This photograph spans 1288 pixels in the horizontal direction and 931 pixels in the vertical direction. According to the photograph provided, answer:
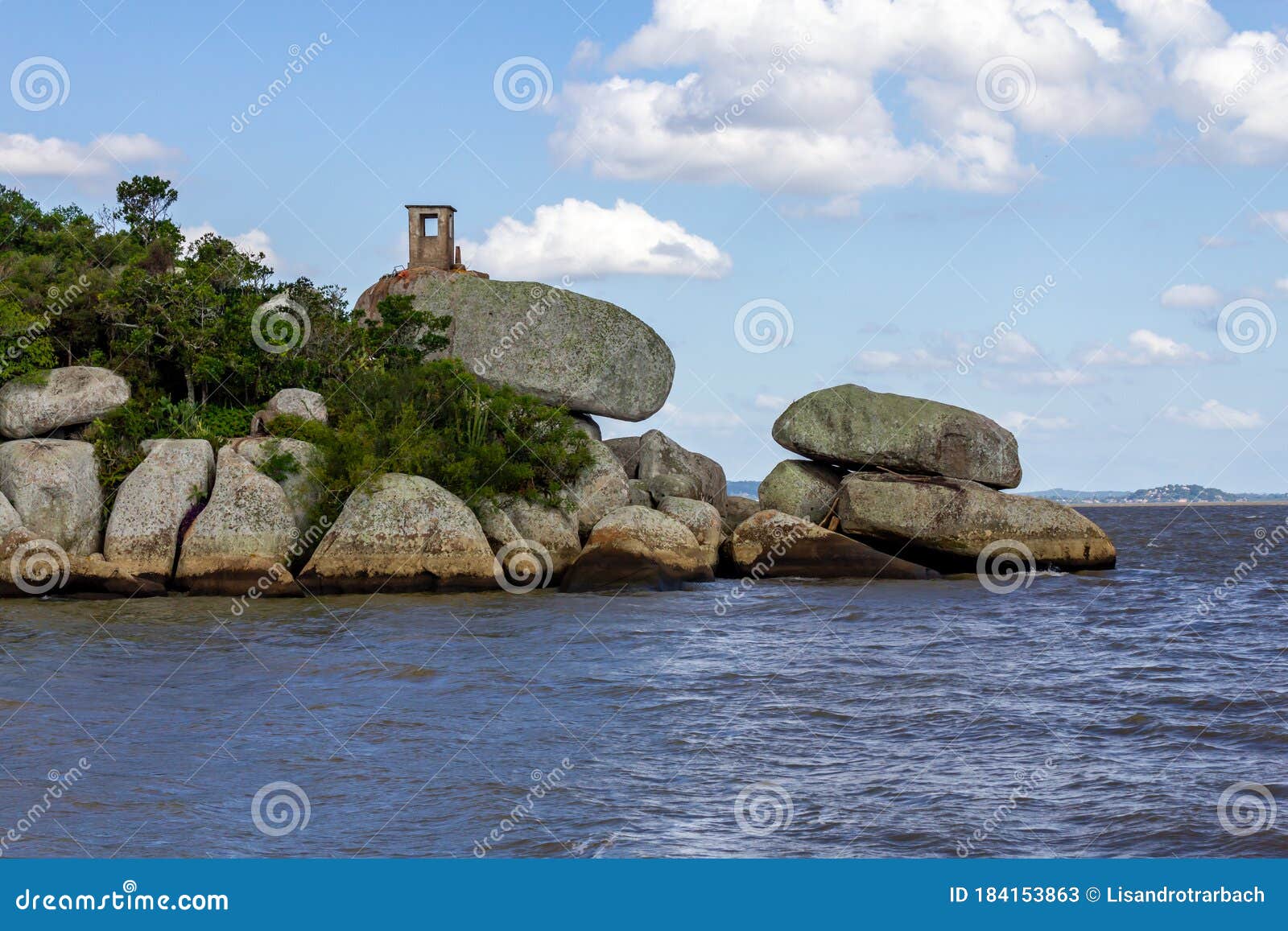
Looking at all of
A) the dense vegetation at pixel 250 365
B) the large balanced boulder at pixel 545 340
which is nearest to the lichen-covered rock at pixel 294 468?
the dense vegetation at pixel 250 365

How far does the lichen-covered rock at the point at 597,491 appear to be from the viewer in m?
30.7

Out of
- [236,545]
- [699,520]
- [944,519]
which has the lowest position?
[236,545]

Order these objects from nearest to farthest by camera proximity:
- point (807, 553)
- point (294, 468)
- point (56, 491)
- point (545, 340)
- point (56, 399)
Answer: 1. point (56, 491)
2. point (294, 468)
3. point (56, 399)
4. point (807, 553)
5. point (545, 340)

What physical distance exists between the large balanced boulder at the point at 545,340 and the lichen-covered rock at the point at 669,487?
2.58 m

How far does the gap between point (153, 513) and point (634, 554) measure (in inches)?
395

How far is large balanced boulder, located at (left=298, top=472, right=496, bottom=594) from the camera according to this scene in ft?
87.0

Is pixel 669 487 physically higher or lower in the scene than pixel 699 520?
higher

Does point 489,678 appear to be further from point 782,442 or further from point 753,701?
point 782,442

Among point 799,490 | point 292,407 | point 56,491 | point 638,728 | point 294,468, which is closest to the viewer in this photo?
point 638,728

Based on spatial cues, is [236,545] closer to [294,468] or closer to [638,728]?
[294,468]

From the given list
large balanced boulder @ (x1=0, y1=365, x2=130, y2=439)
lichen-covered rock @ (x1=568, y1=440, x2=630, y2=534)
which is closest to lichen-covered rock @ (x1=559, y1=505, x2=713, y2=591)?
lichen-covered rock @ (x1=568, y1=440, x2=630, y2=534)

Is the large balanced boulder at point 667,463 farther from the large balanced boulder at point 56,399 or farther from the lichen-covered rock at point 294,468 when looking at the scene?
the large balanced boulder at point 56,399

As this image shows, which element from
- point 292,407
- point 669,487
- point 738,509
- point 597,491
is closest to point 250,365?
point 292,407

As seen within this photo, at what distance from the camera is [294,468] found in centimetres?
2812
